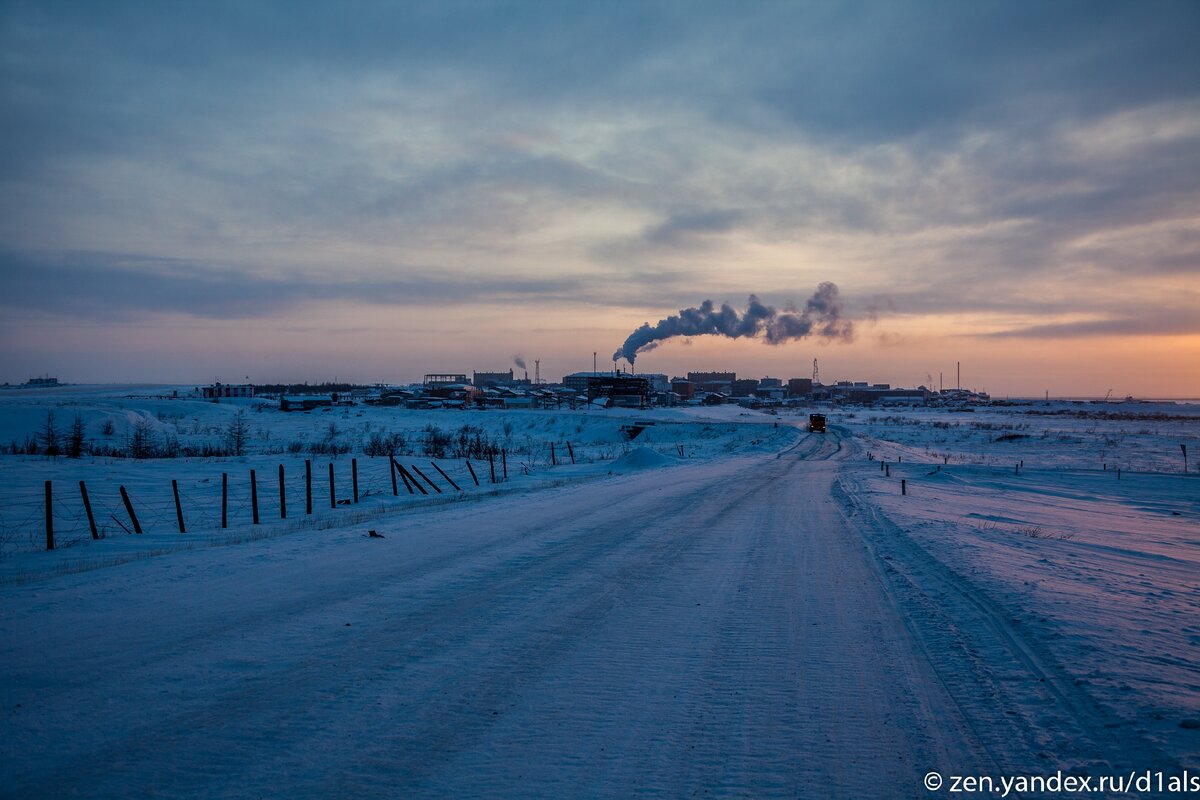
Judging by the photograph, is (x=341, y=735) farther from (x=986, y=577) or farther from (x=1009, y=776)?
(x=986, y=577)

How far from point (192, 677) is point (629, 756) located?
162 inches

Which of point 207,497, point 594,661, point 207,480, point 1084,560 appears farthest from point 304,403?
point 594,661

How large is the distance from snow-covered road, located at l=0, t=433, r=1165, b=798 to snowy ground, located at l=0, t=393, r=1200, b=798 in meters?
0.03

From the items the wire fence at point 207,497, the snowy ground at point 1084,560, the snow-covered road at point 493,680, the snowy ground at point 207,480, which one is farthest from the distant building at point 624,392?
the snow-covered road at point 493,680

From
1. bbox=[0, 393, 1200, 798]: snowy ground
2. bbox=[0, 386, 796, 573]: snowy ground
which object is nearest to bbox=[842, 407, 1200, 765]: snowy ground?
bbox=[0, 393, 1200, 798]: snowy ground

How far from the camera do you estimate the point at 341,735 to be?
4902 millimetres

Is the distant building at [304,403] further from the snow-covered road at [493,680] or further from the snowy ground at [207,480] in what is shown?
the snow-covered road at [493,680]

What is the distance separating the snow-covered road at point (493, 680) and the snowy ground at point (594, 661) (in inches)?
1.2

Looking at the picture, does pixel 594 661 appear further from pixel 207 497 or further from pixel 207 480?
pixel 207 480

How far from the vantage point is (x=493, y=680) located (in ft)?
19.4

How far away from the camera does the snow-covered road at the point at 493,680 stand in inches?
174

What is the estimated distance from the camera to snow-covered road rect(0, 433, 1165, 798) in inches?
174

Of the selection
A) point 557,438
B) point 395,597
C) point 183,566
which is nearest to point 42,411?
point 557,438

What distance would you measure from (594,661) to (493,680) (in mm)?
1012
